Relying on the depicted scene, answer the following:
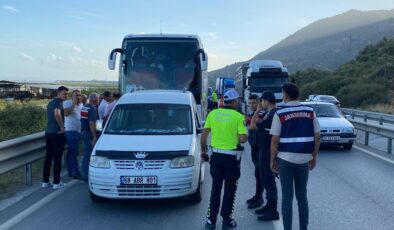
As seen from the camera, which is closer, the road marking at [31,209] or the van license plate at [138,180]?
the road marking at [31,209]

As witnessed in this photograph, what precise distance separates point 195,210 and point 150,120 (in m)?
2.10

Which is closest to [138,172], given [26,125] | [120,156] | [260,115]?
[120,156]

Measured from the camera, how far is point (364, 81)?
58.0 metres

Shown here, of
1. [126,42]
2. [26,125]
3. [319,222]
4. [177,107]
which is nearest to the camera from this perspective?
[319,222]

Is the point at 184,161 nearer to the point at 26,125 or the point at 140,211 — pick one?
the point at 140,211

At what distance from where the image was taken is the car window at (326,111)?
51.9 ft

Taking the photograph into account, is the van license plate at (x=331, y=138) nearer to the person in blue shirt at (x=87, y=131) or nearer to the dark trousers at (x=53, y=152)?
the person in blue shirt at (x=87, y=131)

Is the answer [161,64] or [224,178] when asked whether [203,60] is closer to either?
[161,64]

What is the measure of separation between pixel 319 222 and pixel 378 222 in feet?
2.69

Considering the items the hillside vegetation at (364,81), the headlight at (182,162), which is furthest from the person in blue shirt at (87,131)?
the hillside vegetation at (364,81)

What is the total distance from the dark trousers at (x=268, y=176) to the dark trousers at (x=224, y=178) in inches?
25.9

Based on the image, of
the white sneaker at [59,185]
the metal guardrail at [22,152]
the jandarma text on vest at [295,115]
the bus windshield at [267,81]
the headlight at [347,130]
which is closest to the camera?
the jandarma text on vest at [295,115]

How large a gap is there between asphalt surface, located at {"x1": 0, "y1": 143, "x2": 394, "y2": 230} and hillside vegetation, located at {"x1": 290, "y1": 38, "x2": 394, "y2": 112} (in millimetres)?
35346

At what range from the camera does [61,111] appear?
9383 millimetres
